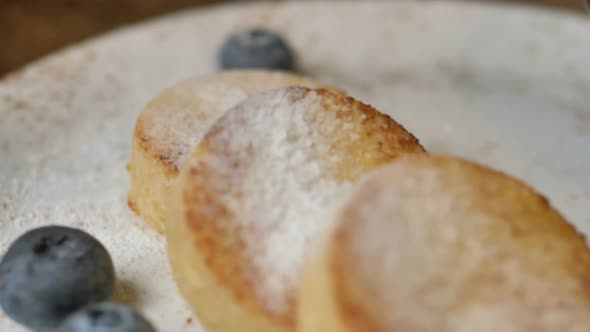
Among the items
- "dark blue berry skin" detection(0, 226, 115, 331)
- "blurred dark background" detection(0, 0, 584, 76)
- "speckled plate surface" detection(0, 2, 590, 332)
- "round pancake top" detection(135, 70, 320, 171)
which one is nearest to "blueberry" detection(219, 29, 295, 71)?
"speckled plate surface" detection(0, 2, 590, 332)

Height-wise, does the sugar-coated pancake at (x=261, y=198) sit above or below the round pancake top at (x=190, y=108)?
below

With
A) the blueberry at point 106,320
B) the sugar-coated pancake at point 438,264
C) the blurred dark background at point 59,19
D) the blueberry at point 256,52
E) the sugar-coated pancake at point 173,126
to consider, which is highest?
the blurred dark background at point 59,19

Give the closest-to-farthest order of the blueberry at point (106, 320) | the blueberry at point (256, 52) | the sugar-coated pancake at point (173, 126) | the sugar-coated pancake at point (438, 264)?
the sugar-coated pancake at point (438, 264) < the blueberry at point (106, 320) < the sugar-coated pancake at point (173, 126) < the blueberry at point (256, 52)

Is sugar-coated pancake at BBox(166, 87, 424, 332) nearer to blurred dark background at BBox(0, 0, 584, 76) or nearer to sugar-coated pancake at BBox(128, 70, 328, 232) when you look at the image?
sugar-coated pancake at BBox(128, 70, 328, 232)

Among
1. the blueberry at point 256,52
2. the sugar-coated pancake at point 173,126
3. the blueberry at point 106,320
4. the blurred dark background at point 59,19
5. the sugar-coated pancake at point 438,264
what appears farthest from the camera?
the blurred dark background at point 59,19

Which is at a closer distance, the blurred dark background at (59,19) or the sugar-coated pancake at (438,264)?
the sugar-coated pancake at (438,264)

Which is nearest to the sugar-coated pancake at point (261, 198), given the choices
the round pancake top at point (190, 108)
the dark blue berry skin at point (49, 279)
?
the dark blue berry skin at point (49, 279)

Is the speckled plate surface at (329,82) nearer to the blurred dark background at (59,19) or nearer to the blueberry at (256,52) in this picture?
the blueberry at (256,52)
